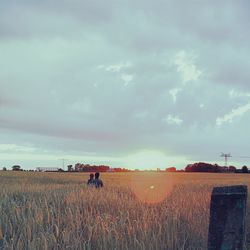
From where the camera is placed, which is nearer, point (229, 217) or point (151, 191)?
point (229, 217)

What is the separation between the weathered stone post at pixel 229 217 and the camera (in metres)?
3.69

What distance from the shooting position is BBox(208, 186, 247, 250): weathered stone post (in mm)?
3688

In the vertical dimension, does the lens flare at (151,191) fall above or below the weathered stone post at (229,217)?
below

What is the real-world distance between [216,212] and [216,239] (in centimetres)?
24

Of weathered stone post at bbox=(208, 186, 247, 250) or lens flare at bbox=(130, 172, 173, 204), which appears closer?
weathered stone post at bbox=(208, 186, 247, 250)

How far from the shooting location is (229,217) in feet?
12.1

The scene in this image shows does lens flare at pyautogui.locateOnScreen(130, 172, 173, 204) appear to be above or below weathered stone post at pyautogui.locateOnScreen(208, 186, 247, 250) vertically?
below

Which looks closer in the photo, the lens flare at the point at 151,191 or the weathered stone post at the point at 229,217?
the weathered stone post at the point at 229,217

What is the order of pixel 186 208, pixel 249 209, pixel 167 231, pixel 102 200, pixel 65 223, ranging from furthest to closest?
pixel 249 209, pixel 102 200, pixel 186 208, pixel 65 223, pixel 167 231

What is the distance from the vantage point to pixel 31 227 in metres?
5.63

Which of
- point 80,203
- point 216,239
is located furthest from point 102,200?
point 216,239

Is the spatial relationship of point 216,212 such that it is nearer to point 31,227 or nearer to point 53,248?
point 53,248

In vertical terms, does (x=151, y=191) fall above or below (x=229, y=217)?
below

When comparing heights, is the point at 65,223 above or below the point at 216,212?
below
